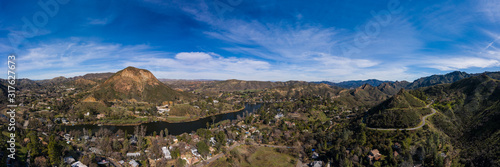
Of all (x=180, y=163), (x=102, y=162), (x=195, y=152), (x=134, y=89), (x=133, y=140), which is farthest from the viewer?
(x=134, y=89)

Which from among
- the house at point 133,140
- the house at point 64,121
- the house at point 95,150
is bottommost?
the house at point 64,121

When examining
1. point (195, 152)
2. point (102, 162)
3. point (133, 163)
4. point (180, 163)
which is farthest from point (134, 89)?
point (180, 163)

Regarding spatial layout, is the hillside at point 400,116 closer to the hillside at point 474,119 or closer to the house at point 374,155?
the hillside at point 474,119

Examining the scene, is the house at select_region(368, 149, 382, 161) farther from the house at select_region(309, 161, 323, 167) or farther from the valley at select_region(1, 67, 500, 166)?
the house at select_region(309, 161, 323, 167)

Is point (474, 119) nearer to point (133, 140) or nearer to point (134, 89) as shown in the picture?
point (133, 140)

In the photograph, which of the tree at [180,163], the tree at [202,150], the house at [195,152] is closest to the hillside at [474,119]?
the tree at [202,150]

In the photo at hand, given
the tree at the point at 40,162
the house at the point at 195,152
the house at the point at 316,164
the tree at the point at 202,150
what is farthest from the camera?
the house at the point at 195,152

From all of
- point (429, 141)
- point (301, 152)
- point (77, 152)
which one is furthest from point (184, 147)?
point (429, 141)

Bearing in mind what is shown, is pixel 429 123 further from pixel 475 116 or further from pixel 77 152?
pixel 77 152
